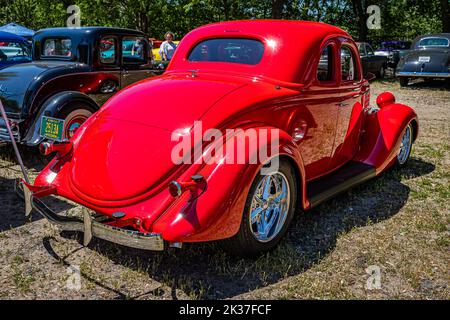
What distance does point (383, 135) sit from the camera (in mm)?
4695

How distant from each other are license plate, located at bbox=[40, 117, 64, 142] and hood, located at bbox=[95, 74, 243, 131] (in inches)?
44.8

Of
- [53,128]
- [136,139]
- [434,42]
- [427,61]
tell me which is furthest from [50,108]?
[434,42]

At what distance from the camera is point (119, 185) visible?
9.38 feet

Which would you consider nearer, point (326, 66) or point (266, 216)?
point (266, 216)

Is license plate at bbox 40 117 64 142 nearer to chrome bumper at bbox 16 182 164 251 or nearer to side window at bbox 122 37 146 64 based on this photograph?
chrome bumper at bbox 16 182 164 251

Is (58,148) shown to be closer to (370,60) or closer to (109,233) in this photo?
(109,233)


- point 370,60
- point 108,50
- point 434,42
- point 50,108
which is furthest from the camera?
point 370,60

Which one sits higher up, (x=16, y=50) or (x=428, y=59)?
(x=428, y=59)

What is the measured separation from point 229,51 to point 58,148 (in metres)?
1.77

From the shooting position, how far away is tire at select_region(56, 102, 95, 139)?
18.0 ft

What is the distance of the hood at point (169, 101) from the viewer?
3.02 meters

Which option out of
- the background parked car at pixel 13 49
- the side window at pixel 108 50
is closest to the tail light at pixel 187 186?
the side window at pixel 108 50

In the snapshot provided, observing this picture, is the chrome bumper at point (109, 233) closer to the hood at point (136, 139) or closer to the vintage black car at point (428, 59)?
the hood at point (136, 139)

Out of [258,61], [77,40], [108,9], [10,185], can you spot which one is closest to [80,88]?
[77,40]
